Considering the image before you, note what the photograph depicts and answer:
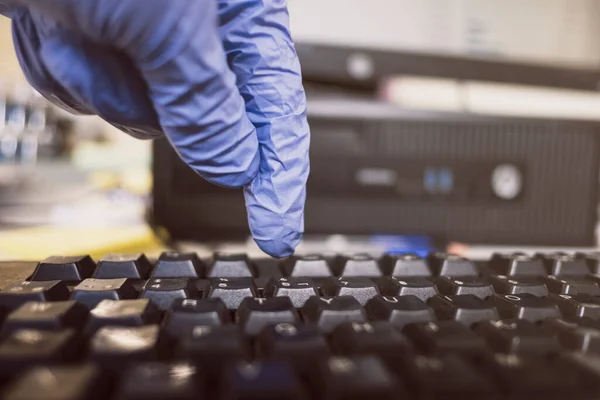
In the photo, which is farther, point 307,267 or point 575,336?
point 307,267

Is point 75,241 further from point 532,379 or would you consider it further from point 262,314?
point 532,379

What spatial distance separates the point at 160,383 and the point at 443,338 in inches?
5.4

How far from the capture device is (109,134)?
69.7 inches

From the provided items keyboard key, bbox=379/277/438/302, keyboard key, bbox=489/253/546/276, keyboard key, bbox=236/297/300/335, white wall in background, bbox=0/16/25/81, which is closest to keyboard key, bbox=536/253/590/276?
keyboard key, bbox=489/253/546/276

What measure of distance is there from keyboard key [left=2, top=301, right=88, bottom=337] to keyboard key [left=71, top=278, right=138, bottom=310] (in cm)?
2

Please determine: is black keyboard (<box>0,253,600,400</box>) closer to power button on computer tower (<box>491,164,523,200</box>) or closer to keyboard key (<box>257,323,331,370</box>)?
keyboard key (<box>257,323,331,370</box>)

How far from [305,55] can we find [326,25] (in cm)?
6

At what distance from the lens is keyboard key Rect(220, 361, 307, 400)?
188 mm

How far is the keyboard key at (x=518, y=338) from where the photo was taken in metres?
0.24

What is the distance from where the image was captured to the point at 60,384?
188 mm

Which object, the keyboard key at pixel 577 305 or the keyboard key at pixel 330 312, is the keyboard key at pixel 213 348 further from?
the keyboard key at pixel 577 305

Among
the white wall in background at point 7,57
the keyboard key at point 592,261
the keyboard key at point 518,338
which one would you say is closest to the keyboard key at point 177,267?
the keyboard key at point 518,338

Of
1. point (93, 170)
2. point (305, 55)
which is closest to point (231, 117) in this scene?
point (305, 55)

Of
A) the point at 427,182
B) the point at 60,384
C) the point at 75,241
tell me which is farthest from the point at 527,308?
the point at 75,241
